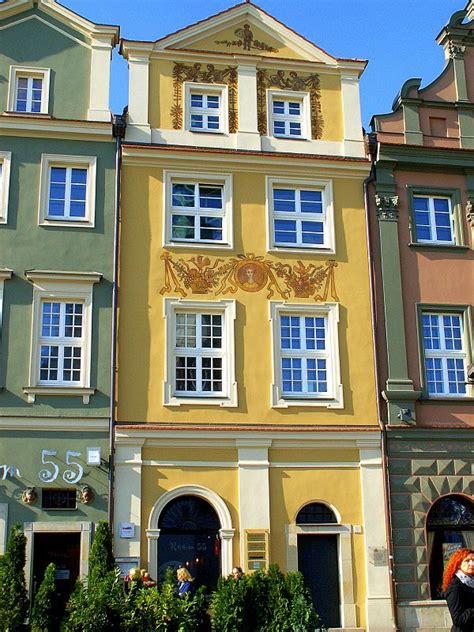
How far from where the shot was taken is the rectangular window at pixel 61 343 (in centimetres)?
2098

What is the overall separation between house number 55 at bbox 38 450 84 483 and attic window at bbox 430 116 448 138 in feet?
42.2

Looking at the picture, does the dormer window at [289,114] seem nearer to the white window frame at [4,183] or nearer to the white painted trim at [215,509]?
the white window frame at [4,183]

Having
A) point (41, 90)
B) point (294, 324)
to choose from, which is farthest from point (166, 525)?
point (41, 90)

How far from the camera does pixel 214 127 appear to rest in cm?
2370

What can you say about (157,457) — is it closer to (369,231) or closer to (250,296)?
(250,296)

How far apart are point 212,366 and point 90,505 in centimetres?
438

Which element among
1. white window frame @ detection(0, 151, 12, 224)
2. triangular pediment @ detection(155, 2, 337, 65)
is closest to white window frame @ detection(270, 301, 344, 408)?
white window frame @ detection(0, 151, 12, 224)

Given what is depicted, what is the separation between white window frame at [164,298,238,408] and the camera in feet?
69.4

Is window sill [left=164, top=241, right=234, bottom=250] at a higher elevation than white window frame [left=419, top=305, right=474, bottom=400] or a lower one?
higher

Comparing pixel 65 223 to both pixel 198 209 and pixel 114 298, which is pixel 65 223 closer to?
pixel 114 298

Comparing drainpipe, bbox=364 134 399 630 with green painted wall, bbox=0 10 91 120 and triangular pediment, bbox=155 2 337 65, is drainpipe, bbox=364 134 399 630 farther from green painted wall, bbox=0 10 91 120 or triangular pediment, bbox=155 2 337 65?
green painted wall, bbox=0 10 91 120

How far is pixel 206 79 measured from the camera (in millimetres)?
23891

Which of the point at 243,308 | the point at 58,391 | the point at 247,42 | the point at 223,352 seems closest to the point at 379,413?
the point at 223,352

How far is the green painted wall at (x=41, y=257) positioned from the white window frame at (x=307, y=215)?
13.2 ft
